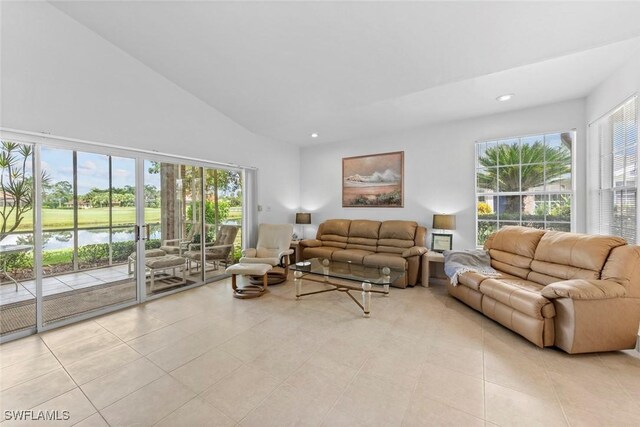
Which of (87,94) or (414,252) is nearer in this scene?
(87,94)

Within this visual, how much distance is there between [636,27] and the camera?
2.10 metres

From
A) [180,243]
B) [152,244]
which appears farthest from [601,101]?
[152,244]

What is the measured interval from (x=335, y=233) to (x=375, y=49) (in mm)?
3513

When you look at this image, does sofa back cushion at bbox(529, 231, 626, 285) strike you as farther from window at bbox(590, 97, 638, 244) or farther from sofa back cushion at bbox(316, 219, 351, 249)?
sofa back cushion at bbox(316, 219, 351, 249)

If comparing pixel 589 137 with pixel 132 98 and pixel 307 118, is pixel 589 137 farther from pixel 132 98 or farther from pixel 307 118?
pixel 132 98

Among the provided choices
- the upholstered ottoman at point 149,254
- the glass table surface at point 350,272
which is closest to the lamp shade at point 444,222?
the glass table surface at point 350,272

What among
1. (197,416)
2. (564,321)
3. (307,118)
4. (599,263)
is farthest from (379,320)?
(307,118)

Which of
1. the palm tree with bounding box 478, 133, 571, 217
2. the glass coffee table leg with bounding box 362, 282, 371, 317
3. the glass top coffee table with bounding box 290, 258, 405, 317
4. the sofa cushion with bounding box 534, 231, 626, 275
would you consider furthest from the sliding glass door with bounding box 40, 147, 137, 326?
the palm tree with bounding box 478, 133, 571, 217

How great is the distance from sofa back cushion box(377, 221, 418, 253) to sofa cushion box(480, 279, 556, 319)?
1717mm

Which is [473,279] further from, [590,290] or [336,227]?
[336,227]

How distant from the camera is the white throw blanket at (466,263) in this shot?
3.30 meters

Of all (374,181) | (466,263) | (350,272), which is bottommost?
(350,272)

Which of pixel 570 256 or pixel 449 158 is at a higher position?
pixel 449 158

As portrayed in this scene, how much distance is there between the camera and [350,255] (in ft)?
14.8
